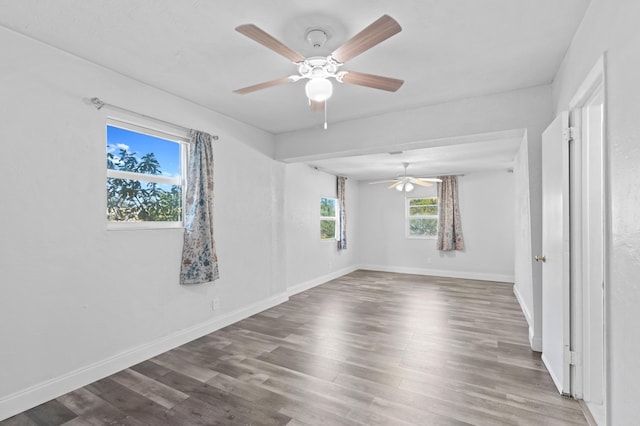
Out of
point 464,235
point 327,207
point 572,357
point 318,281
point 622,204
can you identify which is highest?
point 327,207

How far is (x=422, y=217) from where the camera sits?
760 cm

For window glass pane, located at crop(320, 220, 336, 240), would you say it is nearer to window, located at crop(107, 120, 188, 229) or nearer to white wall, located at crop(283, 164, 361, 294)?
white wall, located at crop(283, 164, 361, 294)

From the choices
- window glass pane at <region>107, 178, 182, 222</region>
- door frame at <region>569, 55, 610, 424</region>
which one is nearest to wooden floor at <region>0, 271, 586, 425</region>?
door frame at <region>569, 55, 610, 424</region>

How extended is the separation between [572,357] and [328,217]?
5155 mm

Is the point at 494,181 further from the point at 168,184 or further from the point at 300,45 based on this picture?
the point at 168,184

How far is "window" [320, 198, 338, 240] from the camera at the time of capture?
681 centimetres

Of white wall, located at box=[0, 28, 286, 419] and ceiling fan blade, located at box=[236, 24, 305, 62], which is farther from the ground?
ceiling fan blade, located at box=[236, 24, 305, 62]

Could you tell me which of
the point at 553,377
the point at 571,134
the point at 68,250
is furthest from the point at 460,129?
the point at 68,250

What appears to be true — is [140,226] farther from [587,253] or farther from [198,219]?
[587,253]

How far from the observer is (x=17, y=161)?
2.14 metres

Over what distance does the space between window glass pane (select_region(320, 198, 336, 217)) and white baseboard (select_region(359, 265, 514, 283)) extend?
6.43 ft

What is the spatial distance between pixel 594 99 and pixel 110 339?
13.2 feet

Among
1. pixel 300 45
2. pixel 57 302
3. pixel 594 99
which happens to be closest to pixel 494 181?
pixel 594 99

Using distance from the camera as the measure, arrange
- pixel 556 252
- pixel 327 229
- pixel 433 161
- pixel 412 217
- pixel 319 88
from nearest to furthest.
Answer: pixel 319 88, pixel 556 252, pixel 433 161, pixel 327 229, pixel 412 217
